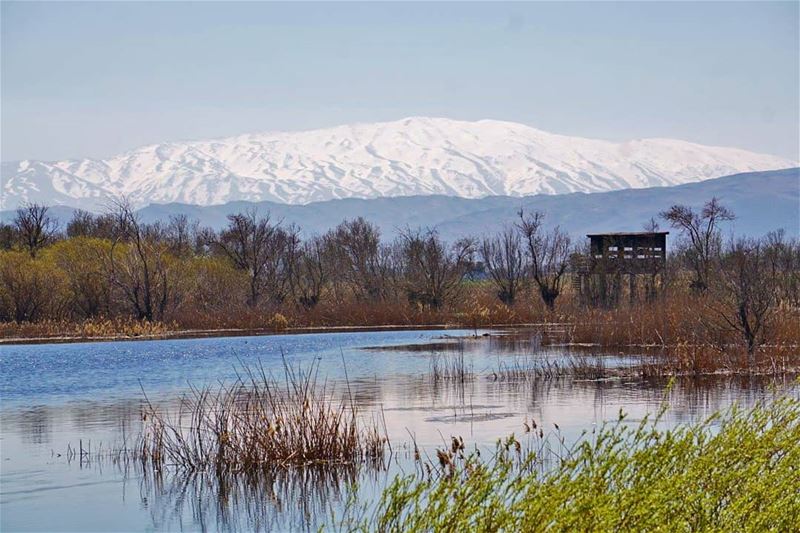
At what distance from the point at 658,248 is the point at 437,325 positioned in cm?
1301

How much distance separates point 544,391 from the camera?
1138 inches

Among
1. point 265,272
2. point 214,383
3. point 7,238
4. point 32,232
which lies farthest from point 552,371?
point 7,238

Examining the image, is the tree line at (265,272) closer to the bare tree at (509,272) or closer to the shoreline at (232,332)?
the bare tree at (509,272)

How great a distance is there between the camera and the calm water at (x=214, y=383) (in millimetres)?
16875

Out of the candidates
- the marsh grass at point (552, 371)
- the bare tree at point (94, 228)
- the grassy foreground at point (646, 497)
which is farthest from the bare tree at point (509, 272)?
the grassy foreground at point (646, 497)

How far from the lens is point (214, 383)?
32.9m

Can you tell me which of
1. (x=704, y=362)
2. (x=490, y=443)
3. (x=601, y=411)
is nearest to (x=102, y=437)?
(x=490, y=443)

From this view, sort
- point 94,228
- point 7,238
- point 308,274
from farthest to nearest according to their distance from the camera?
point 94,228, point 7,238, point 308,274

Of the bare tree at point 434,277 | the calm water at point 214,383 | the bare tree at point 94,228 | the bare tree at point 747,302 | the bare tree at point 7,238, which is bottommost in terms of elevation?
the calm water at point 214,383

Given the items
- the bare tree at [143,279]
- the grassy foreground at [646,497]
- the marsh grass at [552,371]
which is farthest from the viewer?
the bare tree at [143,279]

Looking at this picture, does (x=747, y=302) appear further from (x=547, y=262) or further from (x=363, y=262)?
(x=363, y=262)

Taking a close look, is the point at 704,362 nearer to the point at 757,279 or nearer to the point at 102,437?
the point at 757,279

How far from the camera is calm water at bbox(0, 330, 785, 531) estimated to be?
55.4ft

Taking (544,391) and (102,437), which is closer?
(102,437)
